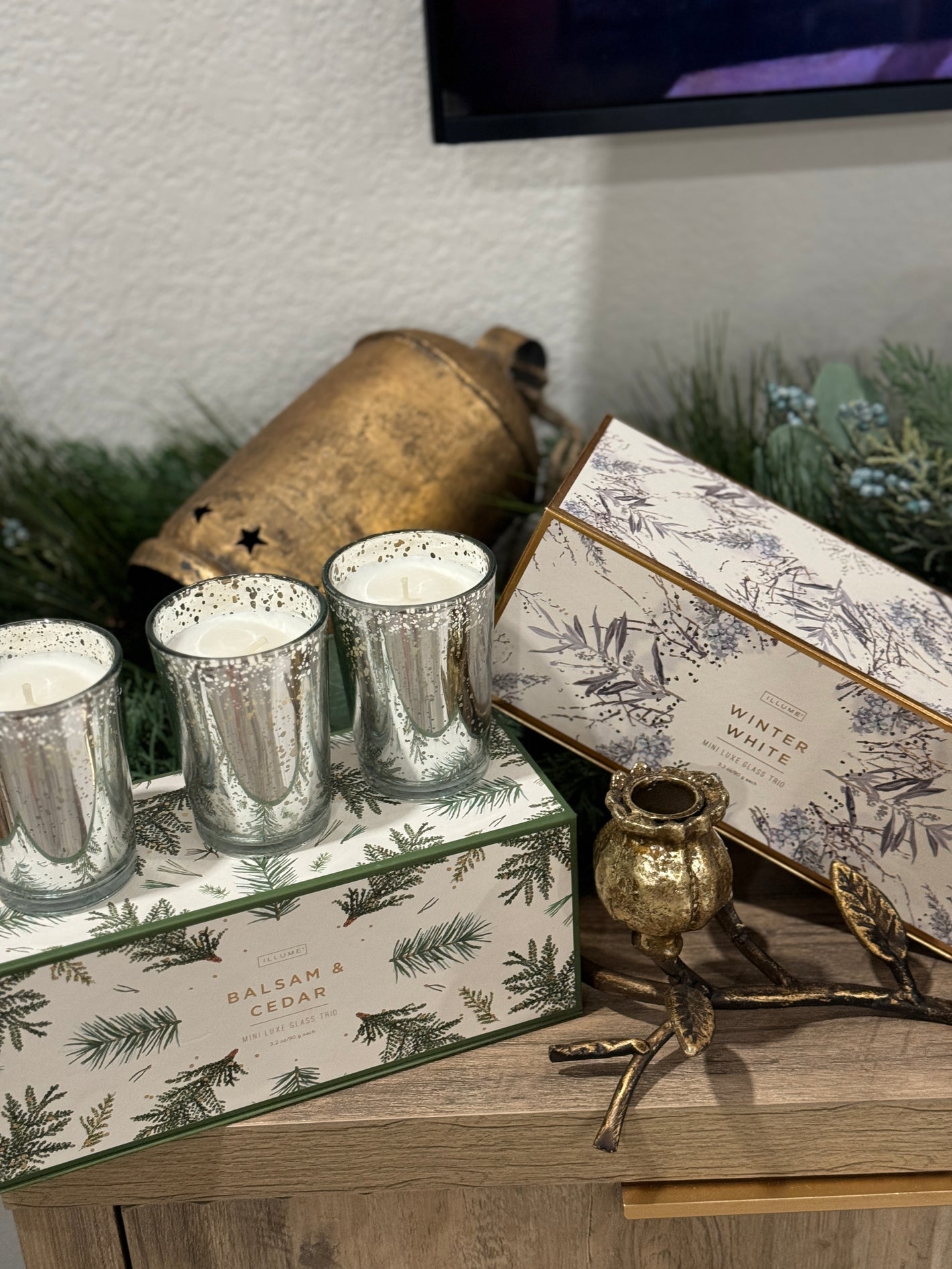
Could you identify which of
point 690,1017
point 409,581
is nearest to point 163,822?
point 409,581

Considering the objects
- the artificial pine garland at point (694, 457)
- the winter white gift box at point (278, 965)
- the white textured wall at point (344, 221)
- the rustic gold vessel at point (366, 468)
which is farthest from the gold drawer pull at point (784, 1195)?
the white textured wall at point (344, 221)

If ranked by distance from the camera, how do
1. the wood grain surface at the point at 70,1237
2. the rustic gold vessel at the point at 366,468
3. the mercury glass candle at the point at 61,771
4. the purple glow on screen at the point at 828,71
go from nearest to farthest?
1. the mercury glass candle at the point at 61,771
2. the wood grain surface at the point at 70,1237
3. the rustic gold vessel at the point at 366,468
4. the purple glow on screen at the point at 828,71

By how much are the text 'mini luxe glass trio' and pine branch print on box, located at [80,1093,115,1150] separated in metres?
0.10

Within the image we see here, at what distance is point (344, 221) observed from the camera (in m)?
0.95

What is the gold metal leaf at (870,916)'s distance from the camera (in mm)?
604

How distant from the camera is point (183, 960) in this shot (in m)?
0.53

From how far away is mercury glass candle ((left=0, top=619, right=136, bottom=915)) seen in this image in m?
0.49

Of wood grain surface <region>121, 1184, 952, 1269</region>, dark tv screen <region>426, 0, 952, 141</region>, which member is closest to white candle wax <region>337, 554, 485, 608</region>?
wood grain surface <region>121, 1184, 952, 1269</region>

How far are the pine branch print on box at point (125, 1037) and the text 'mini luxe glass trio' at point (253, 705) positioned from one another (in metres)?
0.06

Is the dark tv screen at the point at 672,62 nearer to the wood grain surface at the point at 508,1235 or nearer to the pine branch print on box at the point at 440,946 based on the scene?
the pine branch print on box at the point at 440,946

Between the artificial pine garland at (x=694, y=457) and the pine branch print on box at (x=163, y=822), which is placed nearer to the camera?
the pine branch print on box at (x=163, y=822)

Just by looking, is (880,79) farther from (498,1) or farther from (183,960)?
(183,960)

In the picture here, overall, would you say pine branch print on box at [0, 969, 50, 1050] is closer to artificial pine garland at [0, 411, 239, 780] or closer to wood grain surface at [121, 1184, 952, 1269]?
wood grain surface at [121, 1184, 952, 1269]

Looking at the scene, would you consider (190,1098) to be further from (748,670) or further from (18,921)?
(748,670)
